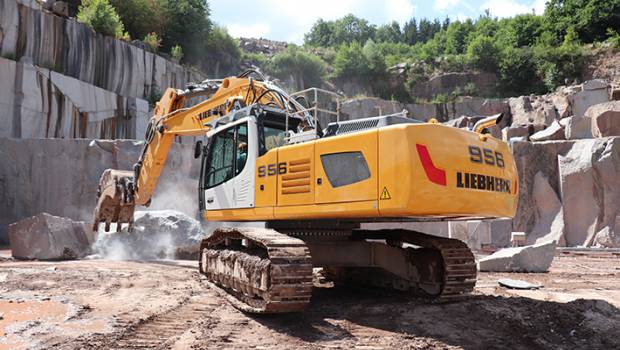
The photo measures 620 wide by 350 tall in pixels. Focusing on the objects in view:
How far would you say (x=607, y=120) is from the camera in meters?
19.9

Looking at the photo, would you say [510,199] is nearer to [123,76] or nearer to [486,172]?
[486,172]

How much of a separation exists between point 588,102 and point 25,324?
30.4 m

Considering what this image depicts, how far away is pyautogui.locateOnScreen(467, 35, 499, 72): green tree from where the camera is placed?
4569cm

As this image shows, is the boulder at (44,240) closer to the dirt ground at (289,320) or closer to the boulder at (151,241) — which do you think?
the boulder at (151,241)

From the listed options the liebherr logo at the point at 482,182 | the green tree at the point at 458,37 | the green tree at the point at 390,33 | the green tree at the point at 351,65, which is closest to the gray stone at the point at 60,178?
the liebherr logo at the point at 482,182

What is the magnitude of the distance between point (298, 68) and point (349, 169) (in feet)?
147

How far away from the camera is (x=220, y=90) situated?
818cm

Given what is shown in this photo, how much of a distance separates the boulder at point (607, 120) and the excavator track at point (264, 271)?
60.3 feet

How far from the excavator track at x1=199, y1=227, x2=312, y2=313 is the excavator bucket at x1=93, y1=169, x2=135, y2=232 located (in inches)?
135

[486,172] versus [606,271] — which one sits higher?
[486,172]

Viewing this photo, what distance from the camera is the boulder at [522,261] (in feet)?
33.2

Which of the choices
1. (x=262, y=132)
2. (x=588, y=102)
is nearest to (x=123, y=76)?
(x=262, y=132)

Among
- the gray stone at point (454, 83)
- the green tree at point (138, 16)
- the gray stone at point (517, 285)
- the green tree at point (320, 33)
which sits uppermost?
the green tree at point (320, 33)

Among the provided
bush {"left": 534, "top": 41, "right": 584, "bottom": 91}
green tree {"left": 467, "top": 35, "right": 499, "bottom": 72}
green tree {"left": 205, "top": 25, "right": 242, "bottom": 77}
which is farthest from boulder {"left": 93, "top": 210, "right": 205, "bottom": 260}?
green tree {"left": 467, "top": 35, "right": 499, "bottom": 72}
